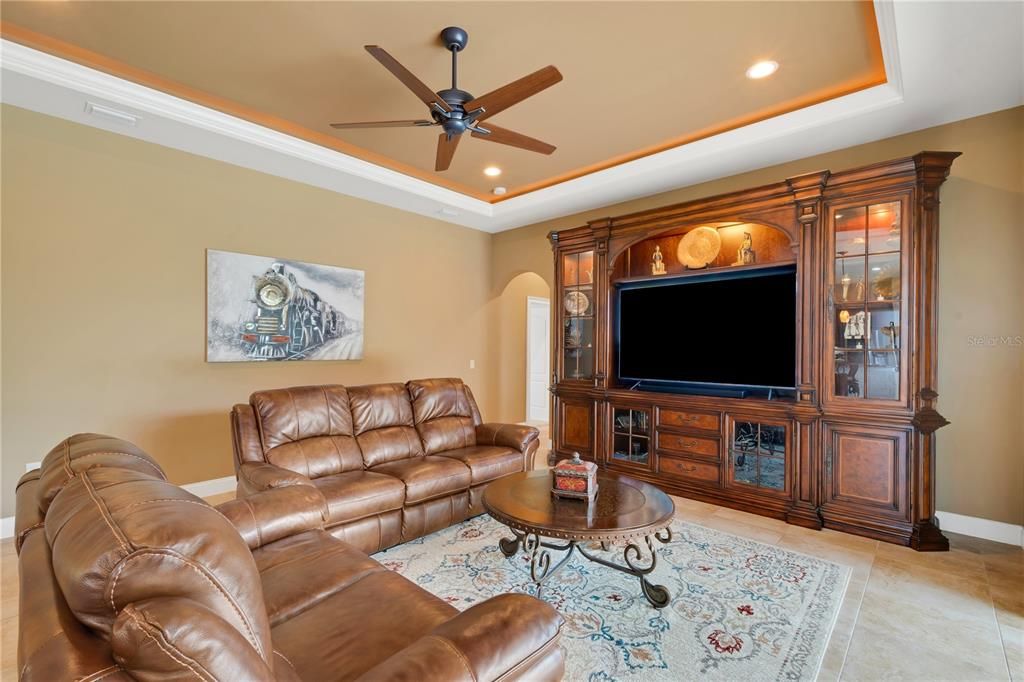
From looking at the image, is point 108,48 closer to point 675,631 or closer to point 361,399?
point 361,399

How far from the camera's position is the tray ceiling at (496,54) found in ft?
8.30

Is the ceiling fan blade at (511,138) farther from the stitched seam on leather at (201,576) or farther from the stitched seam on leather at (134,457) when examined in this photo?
the stitched seam on leather at (201,576)

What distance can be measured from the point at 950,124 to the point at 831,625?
3414mm

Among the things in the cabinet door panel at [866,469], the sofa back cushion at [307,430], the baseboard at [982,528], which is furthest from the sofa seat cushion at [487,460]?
the baseboard at [982,528]

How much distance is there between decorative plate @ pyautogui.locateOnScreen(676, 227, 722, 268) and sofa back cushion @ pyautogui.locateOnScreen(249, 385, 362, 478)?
325cm

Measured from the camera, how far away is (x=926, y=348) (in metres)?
3.09

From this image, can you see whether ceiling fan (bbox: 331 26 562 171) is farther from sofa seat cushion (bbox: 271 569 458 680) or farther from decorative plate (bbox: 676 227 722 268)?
sofa seat cushion (bbox: 271 569 458 680)

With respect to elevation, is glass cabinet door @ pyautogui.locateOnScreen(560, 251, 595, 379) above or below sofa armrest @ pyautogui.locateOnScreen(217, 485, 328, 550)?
above

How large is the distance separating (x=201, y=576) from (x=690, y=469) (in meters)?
3.87

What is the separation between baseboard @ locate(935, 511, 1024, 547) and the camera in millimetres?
3049

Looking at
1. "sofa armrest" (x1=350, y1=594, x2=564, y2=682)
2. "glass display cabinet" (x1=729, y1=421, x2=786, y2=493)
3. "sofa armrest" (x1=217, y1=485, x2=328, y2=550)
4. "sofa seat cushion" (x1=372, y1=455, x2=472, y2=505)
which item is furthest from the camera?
"glass display cabinet" (x1=729, y1=421, x2=786, y2=493)

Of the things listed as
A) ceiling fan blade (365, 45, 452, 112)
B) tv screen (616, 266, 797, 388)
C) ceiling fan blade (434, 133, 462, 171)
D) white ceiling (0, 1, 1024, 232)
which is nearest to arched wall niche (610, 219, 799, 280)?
tv screen (616, 266, 797, 388)

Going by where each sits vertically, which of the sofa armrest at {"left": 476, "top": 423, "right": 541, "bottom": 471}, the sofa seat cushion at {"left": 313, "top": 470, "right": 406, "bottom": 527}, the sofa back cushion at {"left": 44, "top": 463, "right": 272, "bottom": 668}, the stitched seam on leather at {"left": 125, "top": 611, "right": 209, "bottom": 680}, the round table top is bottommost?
the sofa seat cushion at {"left": 313, "top": 470, "right": 406, "bottom": 527}

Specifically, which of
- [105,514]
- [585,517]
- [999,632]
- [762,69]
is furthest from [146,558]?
[762,69]
